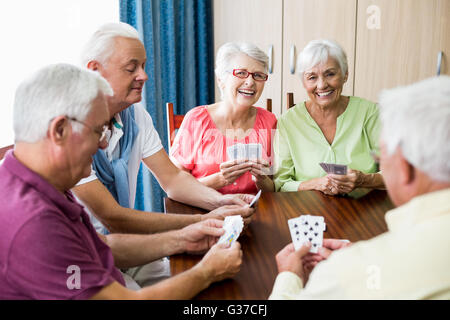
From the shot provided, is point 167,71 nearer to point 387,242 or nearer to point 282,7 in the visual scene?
point 282,7

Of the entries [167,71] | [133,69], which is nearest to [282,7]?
[167,71]

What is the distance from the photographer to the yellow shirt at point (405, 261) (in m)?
0.82

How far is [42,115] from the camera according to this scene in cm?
101

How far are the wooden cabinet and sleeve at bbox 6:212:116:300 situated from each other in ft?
9.39

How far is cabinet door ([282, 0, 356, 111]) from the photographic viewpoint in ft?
11.6

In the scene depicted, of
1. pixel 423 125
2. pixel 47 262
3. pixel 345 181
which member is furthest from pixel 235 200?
pixel 423 125

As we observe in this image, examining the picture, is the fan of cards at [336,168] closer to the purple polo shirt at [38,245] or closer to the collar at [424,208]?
the collar at [424,208]

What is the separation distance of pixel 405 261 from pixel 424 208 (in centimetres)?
11

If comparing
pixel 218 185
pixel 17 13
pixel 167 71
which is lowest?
pixel 218 185

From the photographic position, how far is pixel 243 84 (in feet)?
8.06

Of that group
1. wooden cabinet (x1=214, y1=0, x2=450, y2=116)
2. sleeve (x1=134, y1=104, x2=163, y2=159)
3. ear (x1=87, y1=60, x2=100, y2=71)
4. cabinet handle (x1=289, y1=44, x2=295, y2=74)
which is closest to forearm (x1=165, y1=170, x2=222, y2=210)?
sleeve (x1=134, y1=104, x2=163, y2=159)

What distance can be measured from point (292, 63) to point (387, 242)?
3.07 metres

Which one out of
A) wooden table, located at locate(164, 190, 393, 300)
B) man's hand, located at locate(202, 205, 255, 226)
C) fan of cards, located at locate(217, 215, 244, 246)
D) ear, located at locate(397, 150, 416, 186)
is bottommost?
wooden table, located at locate(164, 190, 393, 300)

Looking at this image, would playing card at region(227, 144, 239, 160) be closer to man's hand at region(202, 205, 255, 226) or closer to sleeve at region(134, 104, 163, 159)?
sleeve at region(134, 104, 163, 159)
